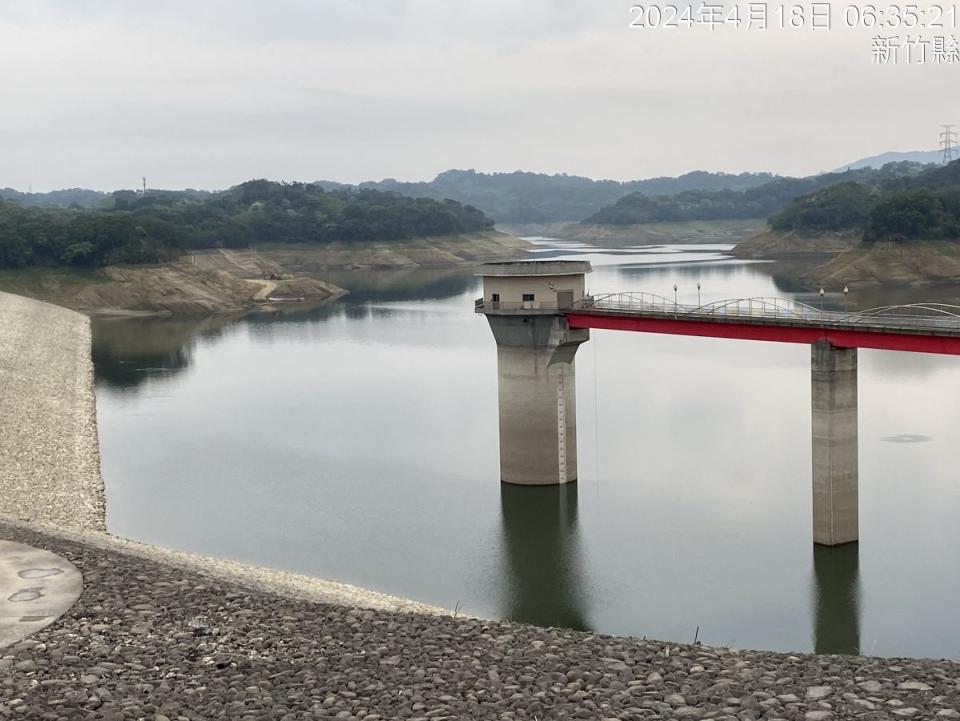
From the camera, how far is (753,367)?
78.8 meters

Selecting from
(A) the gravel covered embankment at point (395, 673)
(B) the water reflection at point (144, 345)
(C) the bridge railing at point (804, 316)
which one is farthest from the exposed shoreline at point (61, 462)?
(C) the bridge railing at point (804, 316)

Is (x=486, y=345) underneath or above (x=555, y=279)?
underneath

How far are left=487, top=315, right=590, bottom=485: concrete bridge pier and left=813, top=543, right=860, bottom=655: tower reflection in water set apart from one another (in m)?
12.8

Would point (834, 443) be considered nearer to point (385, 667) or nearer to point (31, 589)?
point (385, 667)

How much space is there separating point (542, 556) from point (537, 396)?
898 cm

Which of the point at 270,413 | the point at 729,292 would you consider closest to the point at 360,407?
the point at 270,413

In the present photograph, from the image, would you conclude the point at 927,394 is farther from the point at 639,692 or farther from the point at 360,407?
the point at 639,692

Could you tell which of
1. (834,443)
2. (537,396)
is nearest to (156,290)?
(537,396)

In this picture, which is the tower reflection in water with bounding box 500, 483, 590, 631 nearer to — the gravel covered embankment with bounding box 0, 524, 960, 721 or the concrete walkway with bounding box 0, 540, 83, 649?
the gravel covered embankment with bounding box 0, 524, 960, 721

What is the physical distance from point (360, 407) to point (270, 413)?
17.6ft

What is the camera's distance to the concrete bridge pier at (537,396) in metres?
47.3

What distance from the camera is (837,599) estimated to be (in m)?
34.1

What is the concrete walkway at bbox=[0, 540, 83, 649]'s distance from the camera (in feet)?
76.2

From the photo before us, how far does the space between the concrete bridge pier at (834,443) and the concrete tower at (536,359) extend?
40.2 feet
